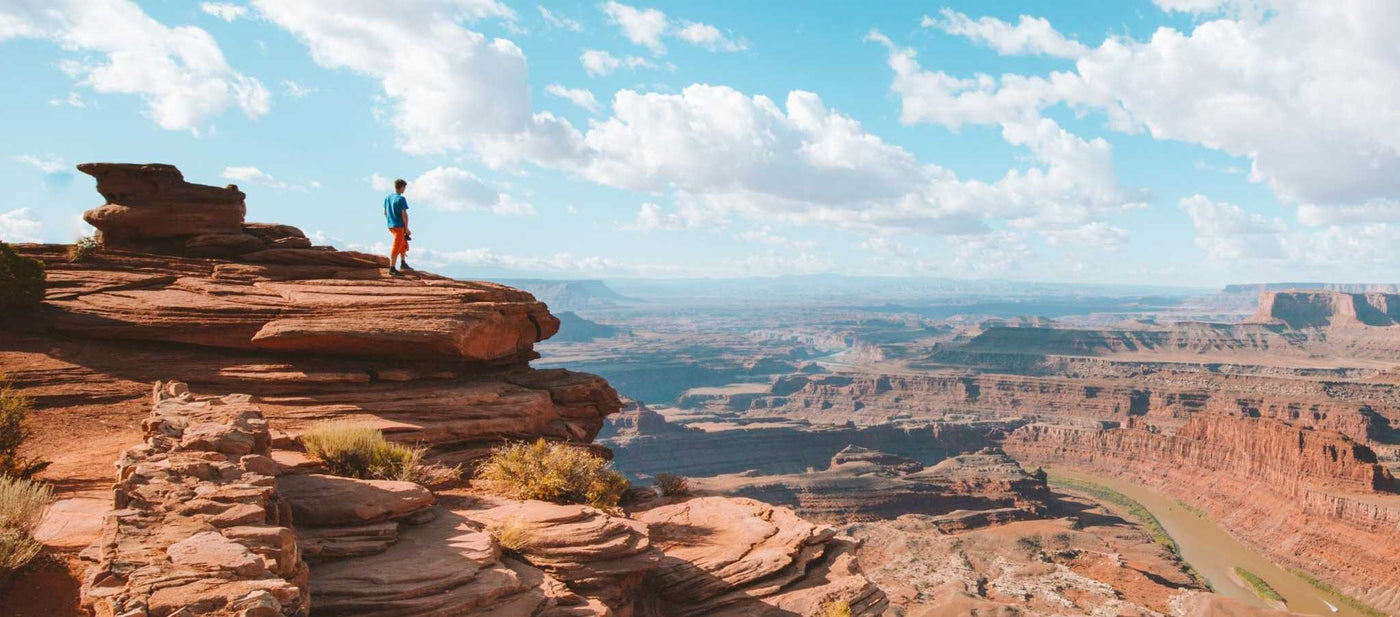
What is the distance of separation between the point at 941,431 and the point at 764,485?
4632 cm

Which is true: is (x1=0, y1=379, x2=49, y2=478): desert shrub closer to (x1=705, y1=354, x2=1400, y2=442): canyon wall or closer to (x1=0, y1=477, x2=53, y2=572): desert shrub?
(x1=0, y1=477, x2=53, y2=572): desert shrub

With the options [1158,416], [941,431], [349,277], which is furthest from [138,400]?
[1158,416]

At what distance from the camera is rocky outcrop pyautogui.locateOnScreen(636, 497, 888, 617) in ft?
41.5

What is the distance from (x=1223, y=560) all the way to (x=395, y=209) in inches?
3199

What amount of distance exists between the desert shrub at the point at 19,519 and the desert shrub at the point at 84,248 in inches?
517

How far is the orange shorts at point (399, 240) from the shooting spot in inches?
773

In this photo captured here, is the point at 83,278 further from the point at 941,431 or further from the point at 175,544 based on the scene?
the point at 941,431

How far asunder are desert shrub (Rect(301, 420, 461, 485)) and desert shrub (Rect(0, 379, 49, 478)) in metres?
3.70

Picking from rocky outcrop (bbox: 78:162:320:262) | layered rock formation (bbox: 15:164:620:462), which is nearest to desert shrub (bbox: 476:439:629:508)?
layered rock formation (bbox: 15:164:620:462)

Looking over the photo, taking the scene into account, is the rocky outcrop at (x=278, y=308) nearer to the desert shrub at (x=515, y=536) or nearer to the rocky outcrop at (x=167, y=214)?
the rocky outcrop at (x=167, y=214)

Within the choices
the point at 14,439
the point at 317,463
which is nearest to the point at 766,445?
the point at 317,463

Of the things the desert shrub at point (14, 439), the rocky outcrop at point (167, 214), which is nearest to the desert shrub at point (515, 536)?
the desert shrub at point (14, 439)

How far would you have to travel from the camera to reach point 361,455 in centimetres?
1249

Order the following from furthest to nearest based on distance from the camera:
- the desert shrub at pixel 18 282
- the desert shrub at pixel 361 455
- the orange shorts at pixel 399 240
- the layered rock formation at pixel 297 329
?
the orange shorts at pixel 399 240
the desert shrub at pixel 18 282
the layered rock formation at pixel 297 329
the desert shrub at pixel 361 455
